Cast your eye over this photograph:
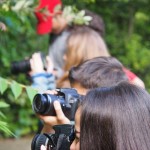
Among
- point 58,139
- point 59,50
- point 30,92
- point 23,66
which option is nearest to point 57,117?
point 30,92

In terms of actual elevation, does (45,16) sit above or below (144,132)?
above

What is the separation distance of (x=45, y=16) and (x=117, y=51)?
18.2 feet

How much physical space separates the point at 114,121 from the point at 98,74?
117 cm

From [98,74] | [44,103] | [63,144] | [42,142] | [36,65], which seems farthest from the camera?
[36,65]

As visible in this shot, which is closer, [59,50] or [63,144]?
[63,144]

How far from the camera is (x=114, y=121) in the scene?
7.17 ft

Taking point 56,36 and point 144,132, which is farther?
point 56,36

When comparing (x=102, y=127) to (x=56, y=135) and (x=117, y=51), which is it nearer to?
(x=56, y=135)

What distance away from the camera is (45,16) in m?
3.69

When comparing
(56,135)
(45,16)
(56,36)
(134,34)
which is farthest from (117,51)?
(56,135)

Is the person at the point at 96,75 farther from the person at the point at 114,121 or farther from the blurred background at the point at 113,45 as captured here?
the blurred background at the point at 113,45

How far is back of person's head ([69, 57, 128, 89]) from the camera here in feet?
10.8

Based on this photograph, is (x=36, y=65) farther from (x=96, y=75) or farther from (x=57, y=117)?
(x=57, y=117)

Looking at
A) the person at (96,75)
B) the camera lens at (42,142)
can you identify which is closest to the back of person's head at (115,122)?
the camera lens at (42,142)
